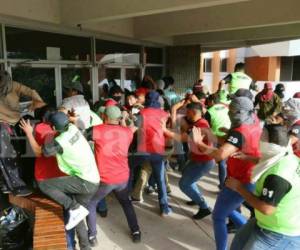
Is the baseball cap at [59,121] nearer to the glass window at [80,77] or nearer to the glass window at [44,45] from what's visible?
the glass window at [44,45]

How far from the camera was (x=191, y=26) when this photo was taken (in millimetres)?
7578

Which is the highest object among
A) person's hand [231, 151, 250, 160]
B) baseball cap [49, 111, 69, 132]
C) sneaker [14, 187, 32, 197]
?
baseball cap [49, 111, 69, 132]

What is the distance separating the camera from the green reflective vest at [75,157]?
303 centimetres

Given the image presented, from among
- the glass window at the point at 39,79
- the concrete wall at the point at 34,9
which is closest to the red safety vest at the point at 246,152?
the concrete wall at the point at 34,9

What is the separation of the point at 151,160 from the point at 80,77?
3.52 meters

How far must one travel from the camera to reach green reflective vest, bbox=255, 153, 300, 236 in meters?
2.01

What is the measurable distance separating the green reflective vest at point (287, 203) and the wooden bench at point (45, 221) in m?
1.84

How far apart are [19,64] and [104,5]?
5.91 ft

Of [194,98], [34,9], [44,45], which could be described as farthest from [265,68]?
[34,9]

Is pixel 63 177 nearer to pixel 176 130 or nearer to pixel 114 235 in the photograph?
pixel 114 235

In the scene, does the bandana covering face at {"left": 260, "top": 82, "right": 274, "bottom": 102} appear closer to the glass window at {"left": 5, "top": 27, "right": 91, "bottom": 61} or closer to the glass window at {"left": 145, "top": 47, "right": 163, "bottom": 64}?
the glass window at {"left": 5, "top": 27, "right": 91, "bottom": 61}

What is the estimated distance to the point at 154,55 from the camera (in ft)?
32.7

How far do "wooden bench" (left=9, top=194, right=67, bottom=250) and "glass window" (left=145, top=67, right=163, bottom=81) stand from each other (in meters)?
6.63

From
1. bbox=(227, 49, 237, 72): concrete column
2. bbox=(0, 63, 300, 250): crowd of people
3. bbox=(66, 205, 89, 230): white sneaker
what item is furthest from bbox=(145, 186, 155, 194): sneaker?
bbox=(227, 49, 237, 72): concrete column
